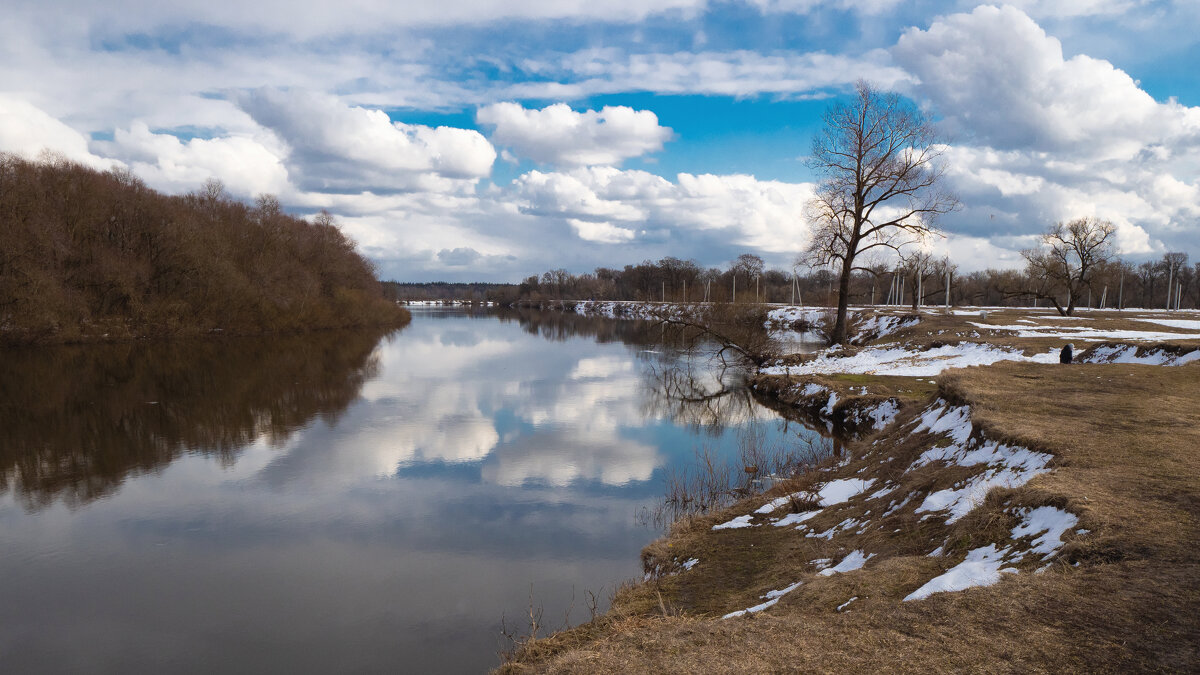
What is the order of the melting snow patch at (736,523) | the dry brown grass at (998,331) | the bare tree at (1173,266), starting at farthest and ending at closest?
the bare tree at (1173,266) → the dry brown grass at (998,331) → the melting snow patch at (736,523)

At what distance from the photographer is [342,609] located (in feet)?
28.7

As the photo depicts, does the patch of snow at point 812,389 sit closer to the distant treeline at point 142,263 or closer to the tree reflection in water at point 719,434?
the tree reflection in water at point 719,434

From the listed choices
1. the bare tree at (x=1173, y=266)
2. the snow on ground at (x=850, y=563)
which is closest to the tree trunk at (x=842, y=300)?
the snow on ground at (x=850, y=563)

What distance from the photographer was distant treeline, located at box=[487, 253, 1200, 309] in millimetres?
52987

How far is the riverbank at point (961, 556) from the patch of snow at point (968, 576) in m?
0.02

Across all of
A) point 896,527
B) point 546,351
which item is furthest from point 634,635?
point 546,351

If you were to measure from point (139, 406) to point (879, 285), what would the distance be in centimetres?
10632

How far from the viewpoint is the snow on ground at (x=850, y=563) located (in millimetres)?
6962

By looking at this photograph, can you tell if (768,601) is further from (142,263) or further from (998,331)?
(142,263)

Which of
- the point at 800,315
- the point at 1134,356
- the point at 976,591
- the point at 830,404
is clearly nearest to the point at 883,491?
the point at 976,591

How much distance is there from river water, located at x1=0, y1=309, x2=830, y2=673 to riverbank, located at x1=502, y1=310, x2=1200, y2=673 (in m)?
2.28

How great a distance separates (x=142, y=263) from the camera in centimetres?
4931

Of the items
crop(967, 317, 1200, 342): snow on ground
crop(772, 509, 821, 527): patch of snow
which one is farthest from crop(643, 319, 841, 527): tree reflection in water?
crop(967, 317, 1200, 342): snow on ground

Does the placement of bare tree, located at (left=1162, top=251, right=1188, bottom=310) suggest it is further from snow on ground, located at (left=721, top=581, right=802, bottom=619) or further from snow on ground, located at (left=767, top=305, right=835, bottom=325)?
snow on ground, located at (left=721, top=581, right=802, bottom=619)
